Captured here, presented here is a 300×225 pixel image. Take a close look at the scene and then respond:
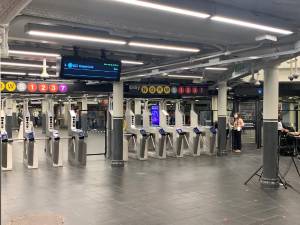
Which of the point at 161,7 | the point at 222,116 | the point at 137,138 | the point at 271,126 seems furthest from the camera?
the point at 222,116

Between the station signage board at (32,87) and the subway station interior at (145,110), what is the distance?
3 cm

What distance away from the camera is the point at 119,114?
1060cm

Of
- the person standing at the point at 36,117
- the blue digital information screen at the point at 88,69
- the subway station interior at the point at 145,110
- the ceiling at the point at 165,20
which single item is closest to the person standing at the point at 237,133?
the subway station interior at the point at 145,110

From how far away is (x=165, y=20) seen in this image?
492 centimetres

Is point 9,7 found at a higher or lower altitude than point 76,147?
higher

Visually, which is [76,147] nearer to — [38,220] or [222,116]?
[222,116]

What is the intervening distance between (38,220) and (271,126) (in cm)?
490

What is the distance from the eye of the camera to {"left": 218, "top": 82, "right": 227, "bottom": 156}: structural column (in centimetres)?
1275

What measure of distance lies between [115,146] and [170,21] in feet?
20.4

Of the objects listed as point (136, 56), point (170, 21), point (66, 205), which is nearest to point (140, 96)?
point (136, 56)

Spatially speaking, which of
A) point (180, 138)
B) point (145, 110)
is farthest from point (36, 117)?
point (180, 138)

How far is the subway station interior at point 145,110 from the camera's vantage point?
468cm

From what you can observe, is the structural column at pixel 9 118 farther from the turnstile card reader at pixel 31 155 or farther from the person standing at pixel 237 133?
the person standing at pixel 237 133

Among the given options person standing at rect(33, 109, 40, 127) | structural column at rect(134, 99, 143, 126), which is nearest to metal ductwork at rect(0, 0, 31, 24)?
structural column at rect(134, 99, 143, 126)
